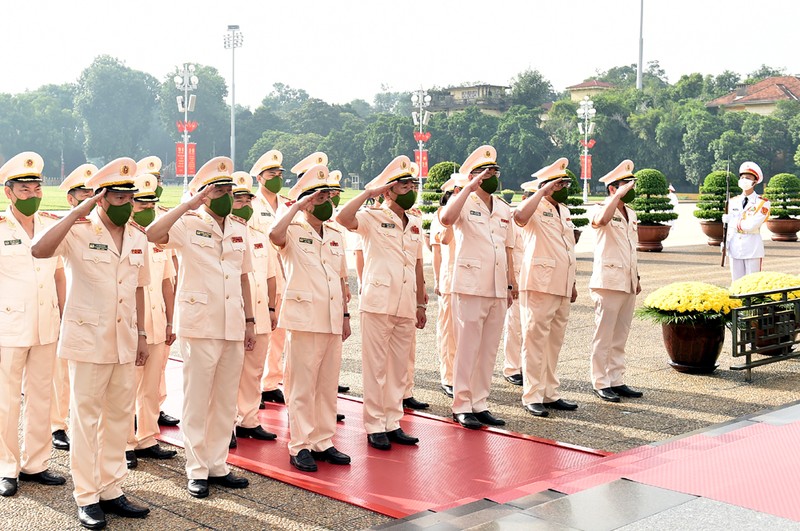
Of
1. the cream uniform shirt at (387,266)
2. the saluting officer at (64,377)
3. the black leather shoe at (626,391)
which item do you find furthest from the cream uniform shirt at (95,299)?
the black leather shoe at (626,391)

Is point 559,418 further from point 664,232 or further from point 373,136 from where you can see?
point 373,136

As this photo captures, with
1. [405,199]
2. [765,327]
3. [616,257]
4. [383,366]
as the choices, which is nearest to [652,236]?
[765,327]

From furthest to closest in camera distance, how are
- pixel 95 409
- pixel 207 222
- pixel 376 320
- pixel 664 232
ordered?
1. pixel 664 232
2. pixel 376 320
3. pixel 207 222
4. pixel 95 409

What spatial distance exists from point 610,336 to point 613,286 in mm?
428

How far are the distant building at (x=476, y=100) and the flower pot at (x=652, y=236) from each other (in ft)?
169

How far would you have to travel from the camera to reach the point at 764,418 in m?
6.59

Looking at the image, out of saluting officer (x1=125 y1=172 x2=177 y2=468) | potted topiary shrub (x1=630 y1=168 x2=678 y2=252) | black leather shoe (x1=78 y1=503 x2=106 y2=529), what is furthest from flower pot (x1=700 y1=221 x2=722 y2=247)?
black leather shoe (x1=78 y1=503 x2=106 y2=529)

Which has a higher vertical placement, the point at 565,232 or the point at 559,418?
the point at 565,232

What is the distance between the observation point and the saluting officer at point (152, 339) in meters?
5.72

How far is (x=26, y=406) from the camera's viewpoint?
5309 mm

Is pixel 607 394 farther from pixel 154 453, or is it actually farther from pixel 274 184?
pixel 154 453

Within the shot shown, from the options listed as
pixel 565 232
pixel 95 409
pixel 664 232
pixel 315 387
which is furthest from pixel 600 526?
pixel 664 232

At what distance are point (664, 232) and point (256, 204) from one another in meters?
17.3

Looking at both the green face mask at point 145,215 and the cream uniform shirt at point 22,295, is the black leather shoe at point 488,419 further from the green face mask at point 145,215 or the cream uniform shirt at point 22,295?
the cream uniform shirt at point 22,295
